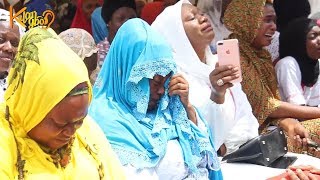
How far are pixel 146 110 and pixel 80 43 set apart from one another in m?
1.43

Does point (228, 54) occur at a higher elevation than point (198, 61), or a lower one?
higher

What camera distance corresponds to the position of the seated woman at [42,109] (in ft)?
6.47

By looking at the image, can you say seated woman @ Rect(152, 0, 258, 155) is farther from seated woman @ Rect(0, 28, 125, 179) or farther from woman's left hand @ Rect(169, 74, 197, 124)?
seated woman @ Rect(0, 28, 125, 179)

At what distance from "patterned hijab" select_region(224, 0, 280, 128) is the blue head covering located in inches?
47.3

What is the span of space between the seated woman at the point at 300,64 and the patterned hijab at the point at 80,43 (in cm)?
140

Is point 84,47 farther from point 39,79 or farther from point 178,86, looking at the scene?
point 39,79

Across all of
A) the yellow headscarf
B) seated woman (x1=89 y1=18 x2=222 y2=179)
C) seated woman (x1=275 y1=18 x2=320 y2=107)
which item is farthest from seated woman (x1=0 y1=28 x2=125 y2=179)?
seated woman (x1=275 y1=18 x2=320 y2=107)

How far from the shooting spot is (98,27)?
17.3ft

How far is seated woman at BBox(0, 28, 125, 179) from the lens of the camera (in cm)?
197

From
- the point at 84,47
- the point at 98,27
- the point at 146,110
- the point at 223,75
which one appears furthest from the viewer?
the point at 98,27

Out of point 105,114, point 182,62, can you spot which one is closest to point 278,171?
point 182,62

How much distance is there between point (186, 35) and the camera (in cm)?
355

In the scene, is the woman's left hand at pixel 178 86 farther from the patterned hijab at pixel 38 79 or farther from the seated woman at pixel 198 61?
the patterned hijab at pixel 38 79

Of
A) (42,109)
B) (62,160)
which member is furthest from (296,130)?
(42,109)
